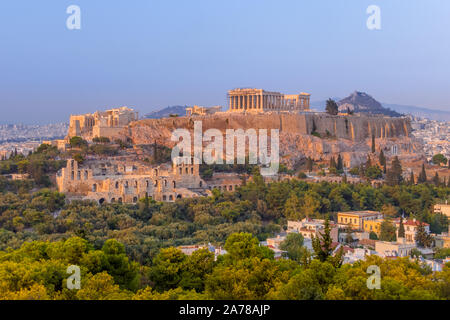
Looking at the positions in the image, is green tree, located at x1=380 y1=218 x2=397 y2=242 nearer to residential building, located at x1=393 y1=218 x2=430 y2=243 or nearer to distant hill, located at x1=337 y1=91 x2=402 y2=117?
residential building, located at x1=393 y1=218 x2=430 y2=243

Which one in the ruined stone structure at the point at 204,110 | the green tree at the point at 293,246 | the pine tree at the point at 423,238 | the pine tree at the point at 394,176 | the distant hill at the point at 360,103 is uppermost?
the distant hill at the point at 360,103

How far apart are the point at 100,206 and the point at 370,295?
22.6 m

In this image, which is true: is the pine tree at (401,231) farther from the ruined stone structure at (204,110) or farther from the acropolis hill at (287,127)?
the ruined stone structure at (204,110)

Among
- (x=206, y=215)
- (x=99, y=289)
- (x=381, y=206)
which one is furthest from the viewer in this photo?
(x=381, y=206)

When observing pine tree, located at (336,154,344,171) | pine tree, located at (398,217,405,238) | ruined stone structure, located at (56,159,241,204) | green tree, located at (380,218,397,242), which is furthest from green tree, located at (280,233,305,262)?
pine tree, located at (336,154,344,171)

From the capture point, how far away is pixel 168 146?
52.7 metres

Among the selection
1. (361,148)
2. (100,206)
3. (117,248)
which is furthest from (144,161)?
(117,248)

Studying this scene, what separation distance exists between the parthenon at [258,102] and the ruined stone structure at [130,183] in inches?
929

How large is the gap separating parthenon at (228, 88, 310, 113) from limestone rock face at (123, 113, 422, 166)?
501 centimetres

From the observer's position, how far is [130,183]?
37469 millimetres

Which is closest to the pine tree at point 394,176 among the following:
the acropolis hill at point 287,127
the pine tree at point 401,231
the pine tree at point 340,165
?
the pine tree at point 340,165

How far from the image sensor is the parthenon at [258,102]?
213 ft

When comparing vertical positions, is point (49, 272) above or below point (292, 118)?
below

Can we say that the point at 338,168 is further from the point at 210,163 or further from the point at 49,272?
the point at 49,272
